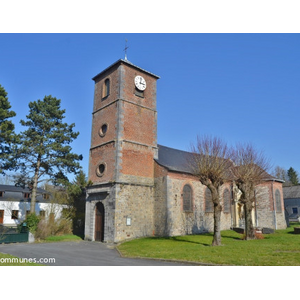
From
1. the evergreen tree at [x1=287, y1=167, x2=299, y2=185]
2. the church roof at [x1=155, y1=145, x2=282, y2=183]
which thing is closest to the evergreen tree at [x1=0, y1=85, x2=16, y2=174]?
the church roof at [x1=155, y1=145, x2=282, y2=183]

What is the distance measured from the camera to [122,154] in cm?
2209

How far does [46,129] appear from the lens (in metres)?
28.5

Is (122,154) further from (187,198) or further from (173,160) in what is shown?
(187,198)

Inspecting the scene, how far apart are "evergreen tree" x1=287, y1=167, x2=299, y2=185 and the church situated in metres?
52.5

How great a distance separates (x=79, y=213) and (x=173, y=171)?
11.6 m

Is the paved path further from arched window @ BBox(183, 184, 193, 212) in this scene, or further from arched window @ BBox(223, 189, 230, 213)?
arched window @ BBox(223, 189, 230, 213)

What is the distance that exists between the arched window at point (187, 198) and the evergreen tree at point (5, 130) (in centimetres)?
1714

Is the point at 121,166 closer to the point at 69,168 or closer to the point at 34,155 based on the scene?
the point at 69,168

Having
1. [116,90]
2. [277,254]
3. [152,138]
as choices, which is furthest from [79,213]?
[277,254]

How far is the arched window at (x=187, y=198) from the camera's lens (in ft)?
79.4

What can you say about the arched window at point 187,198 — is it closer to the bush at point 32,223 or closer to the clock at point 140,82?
the clock at point 140,82

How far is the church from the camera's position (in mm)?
21406

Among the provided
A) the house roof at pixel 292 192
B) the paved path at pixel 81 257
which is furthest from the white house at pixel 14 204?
the house roof at pixel 292 192

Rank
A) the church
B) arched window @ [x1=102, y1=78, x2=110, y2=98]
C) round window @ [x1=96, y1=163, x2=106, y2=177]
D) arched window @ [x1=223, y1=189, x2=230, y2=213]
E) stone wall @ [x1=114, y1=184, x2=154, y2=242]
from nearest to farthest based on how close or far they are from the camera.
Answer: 1. stone wall @ [x1=114, y1=184, x2=154, y2=242]
2. the church
3. round window @ [x1=96, y1=163, x2=106, y2=177]
4. arched window @ [x1=102, y1=78, x2=110, y2=98]
5. arched window @ [x1=223, y1=189, x2=230, y2=213]
